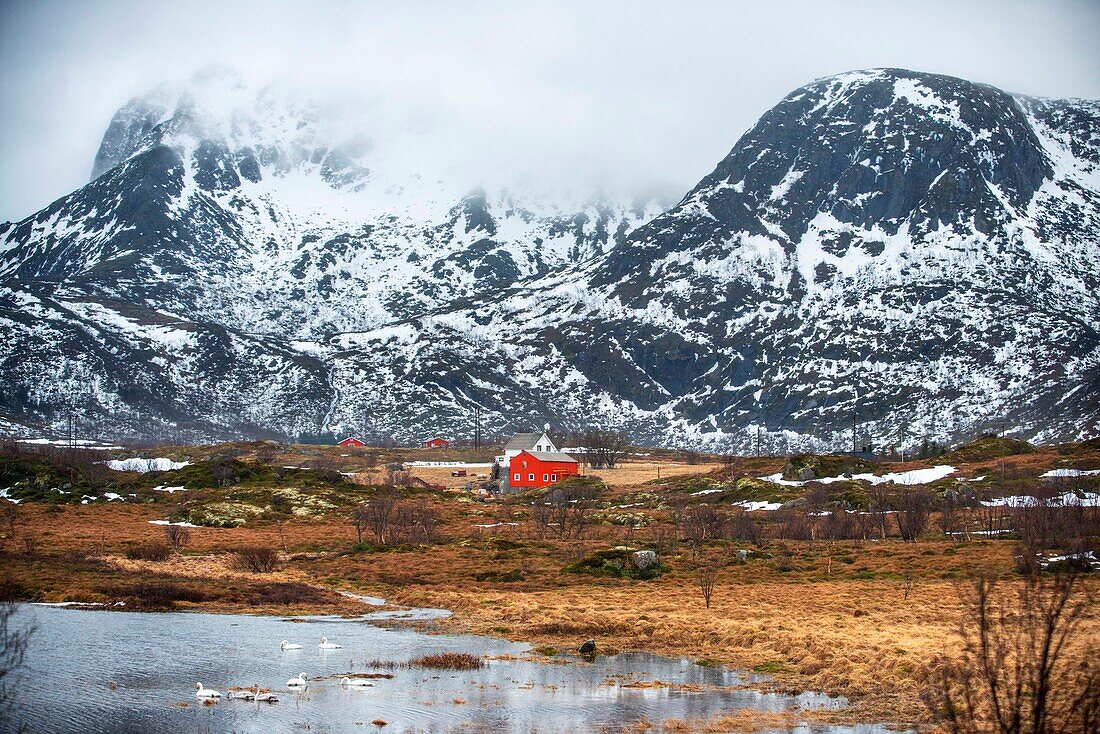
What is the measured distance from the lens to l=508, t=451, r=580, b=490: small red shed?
129375 mm

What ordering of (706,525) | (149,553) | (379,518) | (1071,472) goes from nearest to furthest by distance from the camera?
(149,553) < (379,518) < (706,525) < (1071,472)

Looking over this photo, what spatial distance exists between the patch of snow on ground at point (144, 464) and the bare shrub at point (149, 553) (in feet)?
242

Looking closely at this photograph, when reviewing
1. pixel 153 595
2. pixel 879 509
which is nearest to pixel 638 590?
pixel 153 595

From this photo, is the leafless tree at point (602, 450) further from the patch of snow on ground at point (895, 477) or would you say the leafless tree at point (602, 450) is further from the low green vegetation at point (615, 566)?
the low green vegetation at point (615, 566)

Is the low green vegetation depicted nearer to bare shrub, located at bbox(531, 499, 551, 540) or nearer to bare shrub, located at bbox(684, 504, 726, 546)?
bare shrub, located at bbox(684, 504, 726, 546)

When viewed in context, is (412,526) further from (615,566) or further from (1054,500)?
(1054,500)

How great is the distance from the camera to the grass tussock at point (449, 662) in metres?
29.5

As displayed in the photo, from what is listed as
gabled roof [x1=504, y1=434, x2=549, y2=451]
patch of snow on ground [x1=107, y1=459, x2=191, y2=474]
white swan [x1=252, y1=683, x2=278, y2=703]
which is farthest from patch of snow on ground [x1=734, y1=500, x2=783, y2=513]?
patch of snow on ground [x1=107, y1=459, x2=191, y2=474]

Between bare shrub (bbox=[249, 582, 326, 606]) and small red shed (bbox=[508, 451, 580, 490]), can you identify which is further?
small red shed (bbox=[508, 451, 580, 490])

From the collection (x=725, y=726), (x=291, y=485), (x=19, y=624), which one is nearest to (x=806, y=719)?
(x=725, y=726)

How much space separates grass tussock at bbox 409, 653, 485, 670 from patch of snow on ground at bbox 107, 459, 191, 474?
10509 cm

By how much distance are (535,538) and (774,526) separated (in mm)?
18062

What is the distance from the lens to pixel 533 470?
130625mm

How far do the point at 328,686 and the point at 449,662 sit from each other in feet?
14.1
